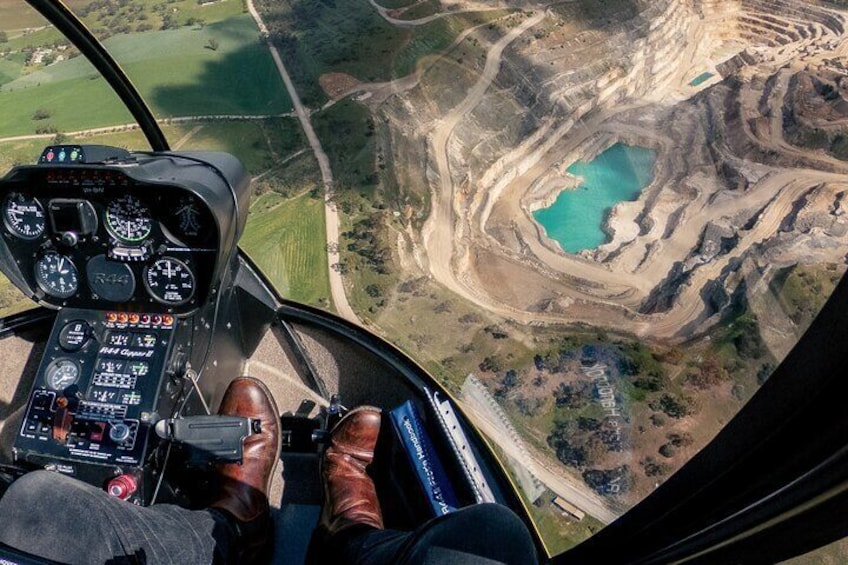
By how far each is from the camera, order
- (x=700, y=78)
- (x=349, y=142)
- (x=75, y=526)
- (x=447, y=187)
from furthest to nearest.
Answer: (x=700, y=78) < (x=349, y=142) < (x=447, y=187) < (x=75, y=526)

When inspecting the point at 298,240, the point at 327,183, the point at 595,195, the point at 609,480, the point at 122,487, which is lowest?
the point at 595,195

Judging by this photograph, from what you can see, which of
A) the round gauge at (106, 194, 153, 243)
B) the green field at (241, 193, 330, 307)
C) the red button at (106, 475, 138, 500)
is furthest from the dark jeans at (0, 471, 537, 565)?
the green field at (241, 193, 330, 307)

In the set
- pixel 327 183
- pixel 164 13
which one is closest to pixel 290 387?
pixel 327 183

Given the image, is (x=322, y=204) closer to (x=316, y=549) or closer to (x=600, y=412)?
(x=600, y=412)

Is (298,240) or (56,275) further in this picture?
(298,240)

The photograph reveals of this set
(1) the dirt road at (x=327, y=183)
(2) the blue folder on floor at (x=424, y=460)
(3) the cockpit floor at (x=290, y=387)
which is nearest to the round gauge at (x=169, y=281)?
(3) the cockpit floor at (x=290, y=387)

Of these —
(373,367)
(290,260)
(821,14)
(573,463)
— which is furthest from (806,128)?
(373,367)

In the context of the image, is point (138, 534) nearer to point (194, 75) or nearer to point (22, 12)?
point (22, 12)

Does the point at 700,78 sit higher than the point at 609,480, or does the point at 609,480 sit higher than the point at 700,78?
the point at 609,480
